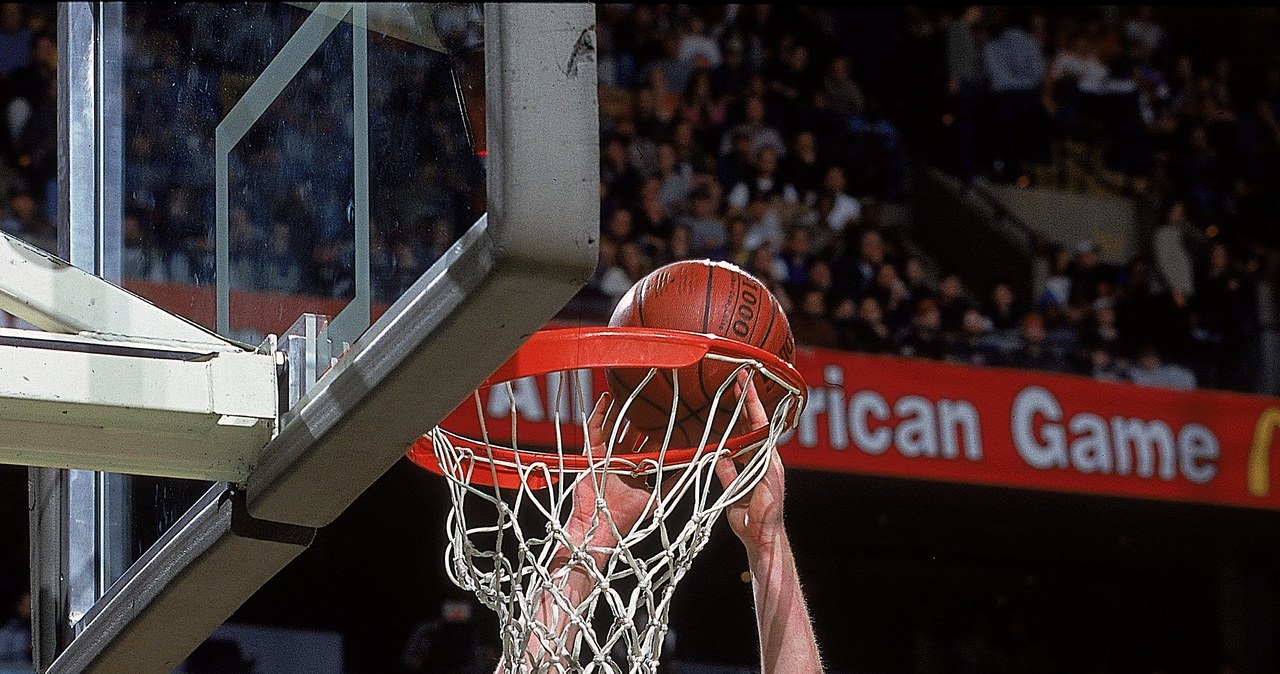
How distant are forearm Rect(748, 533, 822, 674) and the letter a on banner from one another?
556 centimetres

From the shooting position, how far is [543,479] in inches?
A: 103

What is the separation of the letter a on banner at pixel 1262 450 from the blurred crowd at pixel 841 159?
0.79 feet

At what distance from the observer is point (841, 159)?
9539mm

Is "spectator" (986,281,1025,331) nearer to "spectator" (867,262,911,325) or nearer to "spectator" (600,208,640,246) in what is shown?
"spectator" (867,262,911,325)

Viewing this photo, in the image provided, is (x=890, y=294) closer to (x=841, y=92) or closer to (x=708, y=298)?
(x=841, y=92)

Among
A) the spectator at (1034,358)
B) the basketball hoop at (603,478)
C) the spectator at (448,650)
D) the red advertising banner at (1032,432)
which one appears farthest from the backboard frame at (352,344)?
the spectator at (1034,358)

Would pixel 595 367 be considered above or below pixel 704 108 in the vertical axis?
below

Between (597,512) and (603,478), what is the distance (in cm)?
8

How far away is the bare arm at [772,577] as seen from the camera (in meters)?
2.59

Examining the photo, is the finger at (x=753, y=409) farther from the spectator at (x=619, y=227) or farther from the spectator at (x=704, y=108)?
the spectator at (x=704, y=108)

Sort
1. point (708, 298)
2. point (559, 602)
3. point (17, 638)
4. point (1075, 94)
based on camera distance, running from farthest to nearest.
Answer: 1. point (1075, 94)
2. point (17, 638)
3. point (708, 298)
4. point (559, 602)

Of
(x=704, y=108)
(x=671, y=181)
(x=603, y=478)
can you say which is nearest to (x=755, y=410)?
(x=603, y=478)

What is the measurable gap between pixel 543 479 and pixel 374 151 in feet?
2.65

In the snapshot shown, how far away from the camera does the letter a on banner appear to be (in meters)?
7.66
